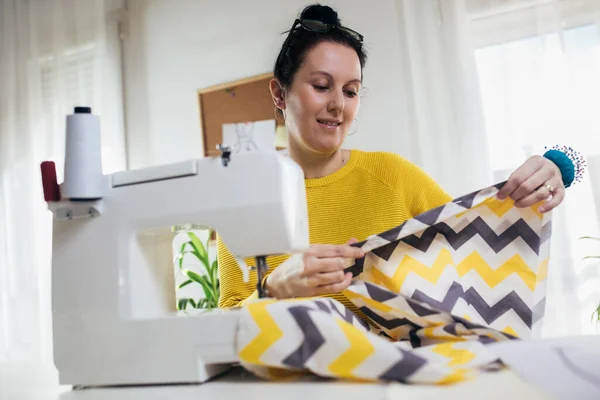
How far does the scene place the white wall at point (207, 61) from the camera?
270 cm

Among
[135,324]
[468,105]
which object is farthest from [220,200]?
[468,105]

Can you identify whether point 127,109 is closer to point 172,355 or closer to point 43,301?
point 43,301

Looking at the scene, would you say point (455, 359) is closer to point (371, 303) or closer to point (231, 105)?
point (371, 303)

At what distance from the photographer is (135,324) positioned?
0.78 metres

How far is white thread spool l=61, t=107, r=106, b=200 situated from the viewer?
816mm

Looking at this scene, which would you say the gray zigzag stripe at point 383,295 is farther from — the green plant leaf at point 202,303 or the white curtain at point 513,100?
the green plant leaf at point 202,303

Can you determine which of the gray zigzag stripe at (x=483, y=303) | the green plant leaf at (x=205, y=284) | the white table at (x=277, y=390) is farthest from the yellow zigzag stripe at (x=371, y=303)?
the green plant leaf at (x=205, y=284)

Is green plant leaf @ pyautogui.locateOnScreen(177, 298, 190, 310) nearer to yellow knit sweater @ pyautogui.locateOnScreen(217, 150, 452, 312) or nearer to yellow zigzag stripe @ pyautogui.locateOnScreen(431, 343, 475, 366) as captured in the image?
yellow knit sweater @ pyautogui.locateOnScreen(217, 150, 452, 312)

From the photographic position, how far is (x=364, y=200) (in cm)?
135

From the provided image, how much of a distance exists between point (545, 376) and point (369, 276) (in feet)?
1.67

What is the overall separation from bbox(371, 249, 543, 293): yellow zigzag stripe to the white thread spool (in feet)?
1.91

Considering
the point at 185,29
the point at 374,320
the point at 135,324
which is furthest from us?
the point at 185,29

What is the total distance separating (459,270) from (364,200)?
409 millimetres

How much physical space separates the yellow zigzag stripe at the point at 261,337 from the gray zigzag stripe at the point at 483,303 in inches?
15.9
